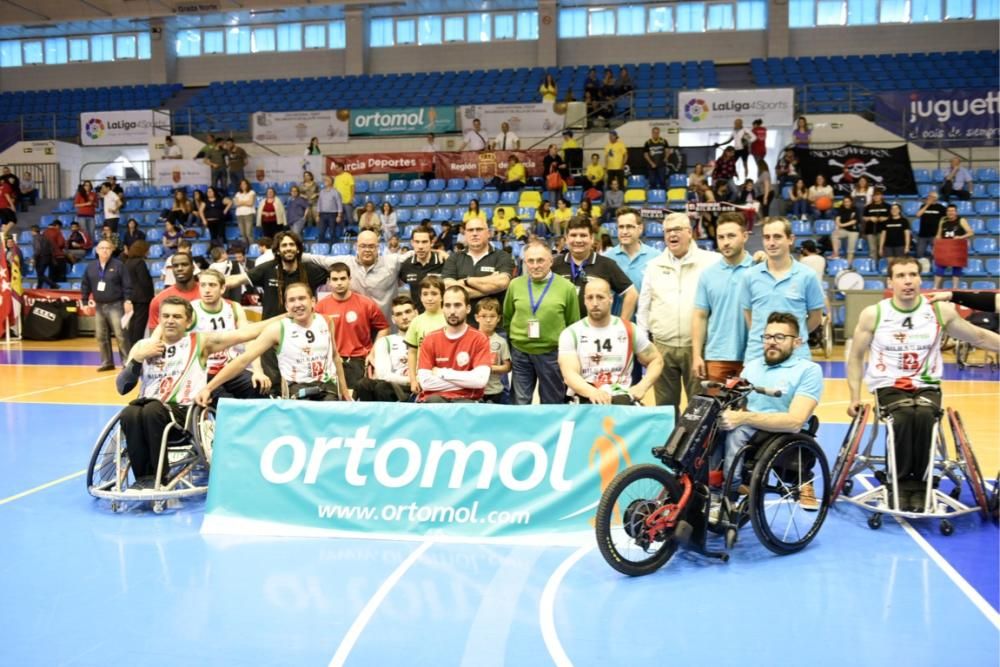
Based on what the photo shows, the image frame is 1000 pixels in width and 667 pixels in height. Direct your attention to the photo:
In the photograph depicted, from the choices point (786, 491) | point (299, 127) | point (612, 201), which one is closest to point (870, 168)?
point (612, 201)

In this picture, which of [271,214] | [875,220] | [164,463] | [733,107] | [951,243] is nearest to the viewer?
[164,463]

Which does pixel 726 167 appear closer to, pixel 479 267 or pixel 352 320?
pixel 479 267

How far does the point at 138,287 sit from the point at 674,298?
8236mm

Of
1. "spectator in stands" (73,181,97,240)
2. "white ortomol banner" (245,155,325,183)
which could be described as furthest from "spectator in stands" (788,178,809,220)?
"spectator in stands" (73,181,97,240)

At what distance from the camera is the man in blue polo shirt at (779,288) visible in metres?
5.84

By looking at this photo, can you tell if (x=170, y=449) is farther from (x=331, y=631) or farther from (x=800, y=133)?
(x=800, y=133)

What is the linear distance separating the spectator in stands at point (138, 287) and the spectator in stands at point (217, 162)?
31.1 feet

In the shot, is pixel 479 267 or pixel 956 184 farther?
pixel 956 184

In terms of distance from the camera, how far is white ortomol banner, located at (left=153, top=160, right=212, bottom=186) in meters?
21.9

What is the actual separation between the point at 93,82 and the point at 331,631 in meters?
30.5

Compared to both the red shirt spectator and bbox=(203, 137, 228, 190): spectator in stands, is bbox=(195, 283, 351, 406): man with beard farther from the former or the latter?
bbox=(203, 137, 228, 190): spectator in stands

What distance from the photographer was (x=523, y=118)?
2153 cm

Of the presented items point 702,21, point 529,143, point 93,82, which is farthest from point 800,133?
point 93,82

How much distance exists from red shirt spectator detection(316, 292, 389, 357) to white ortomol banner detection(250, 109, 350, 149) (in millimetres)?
16543
